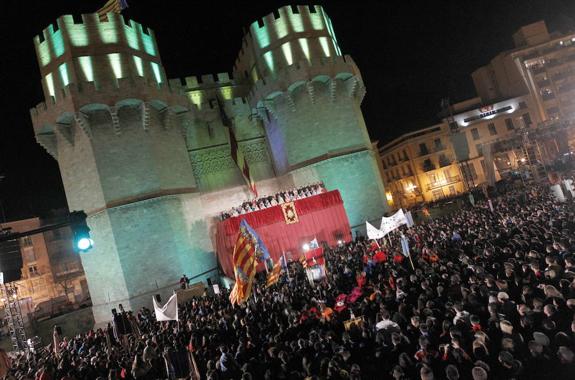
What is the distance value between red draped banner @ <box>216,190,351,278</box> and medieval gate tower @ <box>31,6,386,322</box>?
79.5 inches

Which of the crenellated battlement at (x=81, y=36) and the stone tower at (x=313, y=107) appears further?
the stone tower at (x=313, y=107)

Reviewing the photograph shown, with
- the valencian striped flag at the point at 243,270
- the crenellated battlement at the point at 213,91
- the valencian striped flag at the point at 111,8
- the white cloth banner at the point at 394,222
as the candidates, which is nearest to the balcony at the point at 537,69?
the crenellated battlement at the point at 213,91

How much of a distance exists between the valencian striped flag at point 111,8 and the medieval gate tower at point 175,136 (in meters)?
0.46

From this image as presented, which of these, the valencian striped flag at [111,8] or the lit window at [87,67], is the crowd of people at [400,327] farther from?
the valencian striped flag at [111,8]

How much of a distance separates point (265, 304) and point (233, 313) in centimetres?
112

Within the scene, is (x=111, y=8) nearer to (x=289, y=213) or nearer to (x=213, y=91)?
(x=213, y=91)

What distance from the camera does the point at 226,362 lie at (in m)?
7.74

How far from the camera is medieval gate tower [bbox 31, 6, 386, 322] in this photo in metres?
21.8

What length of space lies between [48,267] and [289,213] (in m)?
33.0

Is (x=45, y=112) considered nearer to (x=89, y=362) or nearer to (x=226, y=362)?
(x=89, y=362)

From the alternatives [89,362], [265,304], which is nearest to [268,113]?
[265,304]

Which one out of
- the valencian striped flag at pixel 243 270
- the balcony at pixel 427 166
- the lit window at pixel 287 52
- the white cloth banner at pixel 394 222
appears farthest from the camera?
the balcony at pixel 427 166

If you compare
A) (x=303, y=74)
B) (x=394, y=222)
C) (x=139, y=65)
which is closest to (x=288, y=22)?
(x=303, y=74)

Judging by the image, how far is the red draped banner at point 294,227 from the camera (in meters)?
22.4
